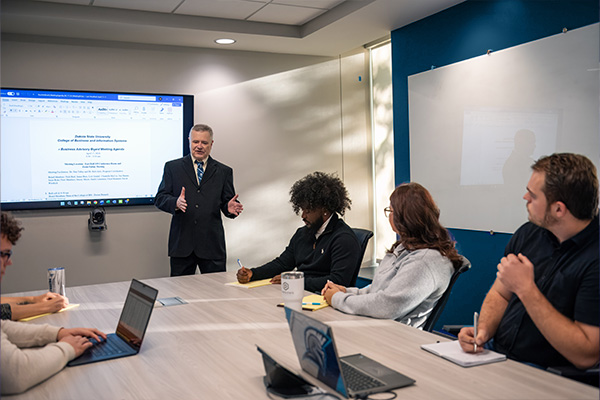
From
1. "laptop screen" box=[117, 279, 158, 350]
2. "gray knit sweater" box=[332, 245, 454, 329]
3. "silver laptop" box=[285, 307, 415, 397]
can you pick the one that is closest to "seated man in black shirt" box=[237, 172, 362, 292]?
"gray knit sweater" box=[332, 245, 454, 329]

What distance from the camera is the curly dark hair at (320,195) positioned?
3.14m

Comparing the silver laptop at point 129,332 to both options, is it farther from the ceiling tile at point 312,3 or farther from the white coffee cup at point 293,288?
the ceiling tile at point 312,3

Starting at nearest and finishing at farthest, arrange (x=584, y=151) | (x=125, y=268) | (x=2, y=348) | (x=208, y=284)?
(x=2, y=348)
(x=208, y=284)
(x=584, y=151)
(x=125, y=268)

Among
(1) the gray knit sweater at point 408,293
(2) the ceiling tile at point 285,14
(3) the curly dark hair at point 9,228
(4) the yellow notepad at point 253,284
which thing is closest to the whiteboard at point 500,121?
(2) the ceiling tile at point 285,14

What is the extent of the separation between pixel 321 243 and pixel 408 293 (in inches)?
39.8

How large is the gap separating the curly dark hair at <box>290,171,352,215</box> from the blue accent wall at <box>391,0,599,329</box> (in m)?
1.46

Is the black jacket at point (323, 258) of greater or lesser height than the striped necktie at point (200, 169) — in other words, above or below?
below

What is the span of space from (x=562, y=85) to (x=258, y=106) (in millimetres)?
2944

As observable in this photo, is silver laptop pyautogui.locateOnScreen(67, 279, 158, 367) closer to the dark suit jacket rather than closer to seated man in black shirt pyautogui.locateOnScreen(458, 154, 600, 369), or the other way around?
seated man in black shirt pyautogui.locateOnScreen(458, 154, 600, 369)

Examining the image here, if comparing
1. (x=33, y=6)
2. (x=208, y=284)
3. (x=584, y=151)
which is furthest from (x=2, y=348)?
(x=33, y=6)

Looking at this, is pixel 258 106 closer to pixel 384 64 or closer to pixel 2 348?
pixel 384 64

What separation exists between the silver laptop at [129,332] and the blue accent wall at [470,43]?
280cm

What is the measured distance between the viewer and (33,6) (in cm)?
420

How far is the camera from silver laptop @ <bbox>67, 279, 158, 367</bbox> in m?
1.83
